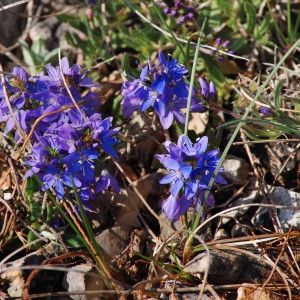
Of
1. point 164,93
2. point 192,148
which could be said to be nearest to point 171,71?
point 164,93

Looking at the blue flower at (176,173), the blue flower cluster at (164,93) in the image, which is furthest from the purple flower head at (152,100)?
the blue flower at (176,173)

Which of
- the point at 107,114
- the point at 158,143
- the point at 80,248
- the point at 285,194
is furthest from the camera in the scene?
the point at 107,114

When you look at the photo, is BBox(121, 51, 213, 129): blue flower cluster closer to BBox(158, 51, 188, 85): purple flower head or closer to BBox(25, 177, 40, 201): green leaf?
BBox(158, 51, 188, 85): purple flower head

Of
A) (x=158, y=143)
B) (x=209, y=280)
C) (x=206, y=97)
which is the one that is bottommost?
(x=209, y=280)

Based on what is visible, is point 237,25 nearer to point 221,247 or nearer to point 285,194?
point 285,194

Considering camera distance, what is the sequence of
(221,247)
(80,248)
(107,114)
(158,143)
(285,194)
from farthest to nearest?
(107,114) < (158,143) < (285,194) < (80,248) < (221,247)

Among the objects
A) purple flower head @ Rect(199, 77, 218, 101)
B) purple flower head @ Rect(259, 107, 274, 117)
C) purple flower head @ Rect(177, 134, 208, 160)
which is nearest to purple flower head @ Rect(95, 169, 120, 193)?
purple flower head @ Rect(177, 134, 208, 160)

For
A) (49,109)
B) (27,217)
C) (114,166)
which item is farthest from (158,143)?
(27,217)
